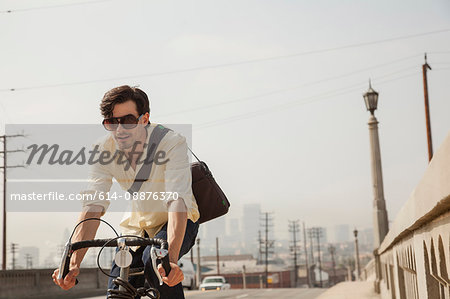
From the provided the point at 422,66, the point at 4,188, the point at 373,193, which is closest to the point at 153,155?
the point at 373,193

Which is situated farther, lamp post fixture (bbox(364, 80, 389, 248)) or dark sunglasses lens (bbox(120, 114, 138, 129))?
lamp post fixture (bbox(364, 80, 389, 248))

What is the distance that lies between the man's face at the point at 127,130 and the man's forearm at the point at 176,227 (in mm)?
451

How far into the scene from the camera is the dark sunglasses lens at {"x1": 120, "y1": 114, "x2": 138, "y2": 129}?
329cm

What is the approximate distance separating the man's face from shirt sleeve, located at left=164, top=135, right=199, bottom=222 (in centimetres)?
20

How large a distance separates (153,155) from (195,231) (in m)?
0.48

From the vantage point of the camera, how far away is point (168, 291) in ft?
10.3

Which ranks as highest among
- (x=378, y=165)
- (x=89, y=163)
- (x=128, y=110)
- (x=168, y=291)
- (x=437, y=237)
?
(x=378, y=165)

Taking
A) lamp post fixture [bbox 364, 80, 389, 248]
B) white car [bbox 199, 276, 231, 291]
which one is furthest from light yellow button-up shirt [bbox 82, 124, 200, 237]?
white car [bbox 199, 276, 231, 291]

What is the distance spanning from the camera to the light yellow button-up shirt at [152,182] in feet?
10.6

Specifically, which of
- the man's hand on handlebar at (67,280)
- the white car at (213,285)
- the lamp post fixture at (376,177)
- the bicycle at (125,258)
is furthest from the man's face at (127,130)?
the white car at (213,285)

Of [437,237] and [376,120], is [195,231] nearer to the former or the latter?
[437,237]

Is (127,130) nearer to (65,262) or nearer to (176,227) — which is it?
(176,227)

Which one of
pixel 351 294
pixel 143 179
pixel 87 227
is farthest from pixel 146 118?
pixel 351 294

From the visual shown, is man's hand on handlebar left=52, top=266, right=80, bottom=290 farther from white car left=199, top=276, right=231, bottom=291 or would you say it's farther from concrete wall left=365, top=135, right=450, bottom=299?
white car left=199, top=276, right=231, bottom=291
